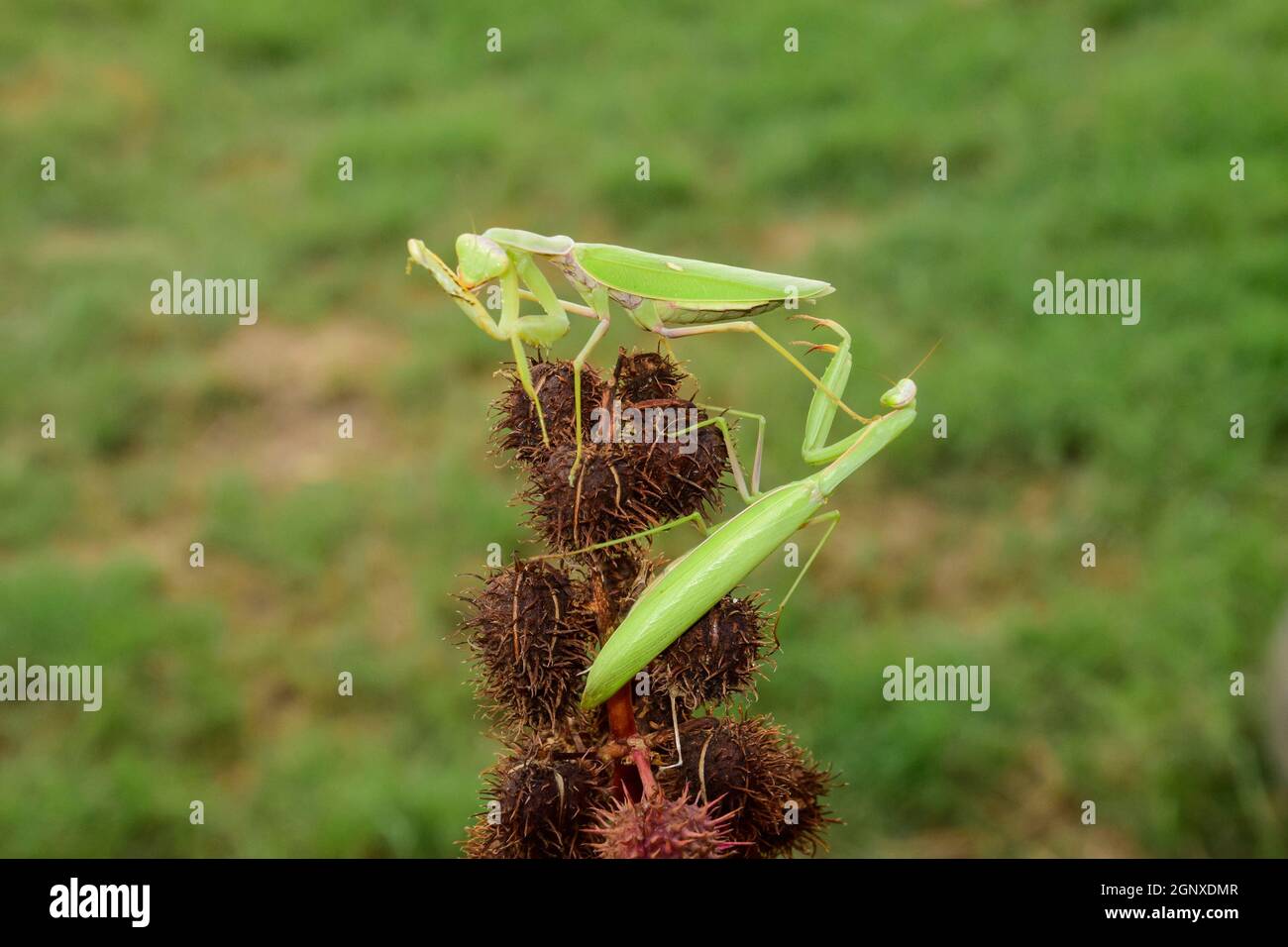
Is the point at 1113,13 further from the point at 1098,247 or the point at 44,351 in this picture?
the point at 44,351

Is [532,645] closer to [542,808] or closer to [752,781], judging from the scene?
[542,808]

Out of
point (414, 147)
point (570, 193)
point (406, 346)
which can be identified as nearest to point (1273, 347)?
point (570, 193)

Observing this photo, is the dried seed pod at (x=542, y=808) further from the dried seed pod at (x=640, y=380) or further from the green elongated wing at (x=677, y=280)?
the green elongated wing at (x=677, y=280)

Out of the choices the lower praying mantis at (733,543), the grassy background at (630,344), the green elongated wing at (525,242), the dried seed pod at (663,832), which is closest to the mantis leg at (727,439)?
the lower praying mantis at (733,543)

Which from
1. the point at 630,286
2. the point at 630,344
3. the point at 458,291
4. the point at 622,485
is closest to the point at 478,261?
the point at 458,291

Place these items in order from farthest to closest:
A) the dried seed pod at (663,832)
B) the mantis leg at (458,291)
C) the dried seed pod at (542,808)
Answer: the mantis leg at (458,291) → the dried seed pod at (542,808) → the dried seed pod at (663,832)

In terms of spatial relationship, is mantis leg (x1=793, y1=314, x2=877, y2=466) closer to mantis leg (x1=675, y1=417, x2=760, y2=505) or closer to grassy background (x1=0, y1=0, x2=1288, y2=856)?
mantis leg (x1=675, y1=417, x2=760, y2=505)

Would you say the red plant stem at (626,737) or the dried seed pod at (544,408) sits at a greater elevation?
the dried seed pod at (544,408)
